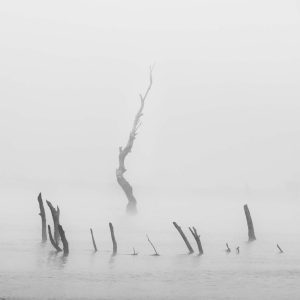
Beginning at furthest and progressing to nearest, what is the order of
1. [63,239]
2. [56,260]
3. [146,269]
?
[63,239]
[56,260]
[146,269]

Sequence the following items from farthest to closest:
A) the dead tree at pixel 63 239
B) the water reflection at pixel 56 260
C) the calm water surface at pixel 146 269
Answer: the dead tree at pixel 63 239 < the water reflection at pixel 56 260 < the calm water surface at pixel 146 269

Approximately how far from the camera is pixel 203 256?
37.5 m

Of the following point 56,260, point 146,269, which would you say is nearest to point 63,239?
point 56,260

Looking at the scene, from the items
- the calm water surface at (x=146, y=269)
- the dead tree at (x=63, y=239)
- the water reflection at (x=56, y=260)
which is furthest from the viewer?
the dead tree at (x=63, y=239)

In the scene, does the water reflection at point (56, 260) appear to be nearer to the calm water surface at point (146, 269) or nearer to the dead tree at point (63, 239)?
the calm water surface at point (146, 269)

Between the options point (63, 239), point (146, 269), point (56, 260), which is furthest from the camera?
point (63, 239)

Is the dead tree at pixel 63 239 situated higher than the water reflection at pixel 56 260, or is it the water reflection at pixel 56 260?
the dead tree at pixel 63 239

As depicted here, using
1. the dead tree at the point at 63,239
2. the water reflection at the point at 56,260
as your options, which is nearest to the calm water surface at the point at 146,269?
the water reflection at the point at 56,260

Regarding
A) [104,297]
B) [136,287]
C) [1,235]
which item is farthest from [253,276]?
[1,235]

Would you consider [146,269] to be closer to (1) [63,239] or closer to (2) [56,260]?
(2) [56,260]

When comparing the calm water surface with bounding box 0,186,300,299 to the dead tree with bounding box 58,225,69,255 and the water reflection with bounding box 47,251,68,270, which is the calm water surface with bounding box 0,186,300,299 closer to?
the water reflection with bounding box 47,251,68,270

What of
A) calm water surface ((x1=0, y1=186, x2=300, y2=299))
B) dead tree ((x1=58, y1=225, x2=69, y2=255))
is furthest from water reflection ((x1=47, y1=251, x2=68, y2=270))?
dead tree ((x1=58, y1=225, x2=69, y2=255))

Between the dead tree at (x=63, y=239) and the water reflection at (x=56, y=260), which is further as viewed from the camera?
the dead tree at (x=63, y=239)

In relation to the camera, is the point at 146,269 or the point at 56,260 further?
the point at 56,260
